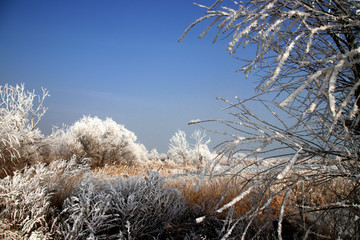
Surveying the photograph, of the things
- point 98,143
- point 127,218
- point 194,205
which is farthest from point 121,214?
point 98,143

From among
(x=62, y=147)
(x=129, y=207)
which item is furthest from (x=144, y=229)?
(x=62, y=147)

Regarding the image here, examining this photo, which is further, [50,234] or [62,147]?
[62,147]

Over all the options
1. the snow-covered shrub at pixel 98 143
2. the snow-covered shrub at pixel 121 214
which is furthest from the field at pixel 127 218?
the snow-covered shrub at pixel 98 143

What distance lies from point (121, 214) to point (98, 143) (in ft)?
33.8

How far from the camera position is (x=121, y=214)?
331cm

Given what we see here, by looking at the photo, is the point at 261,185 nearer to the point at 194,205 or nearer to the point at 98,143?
the point at 194,205

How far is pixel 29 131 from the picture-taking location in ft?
28.8

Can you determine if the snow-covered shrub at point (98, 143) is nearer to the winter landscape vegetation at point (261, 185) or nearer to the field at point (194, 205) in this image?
the winter landscape vegetation at point (261, 185)

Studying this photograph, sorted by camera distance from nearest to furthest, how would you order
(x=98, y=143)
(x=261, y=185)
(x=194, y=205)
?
(x=261, y=185)
(x=194, y=205)
(x=98, y=143)

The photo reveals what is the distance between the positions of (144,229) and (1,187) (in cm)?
231

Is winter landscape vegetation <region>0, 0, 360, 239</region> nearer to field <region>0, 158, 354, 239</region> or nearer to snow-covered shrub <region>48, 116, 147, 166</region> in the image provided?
field <region>0, 158, 354, 239</region>

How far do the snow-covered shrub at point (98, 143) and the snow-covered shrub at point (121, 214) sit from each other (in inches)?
337

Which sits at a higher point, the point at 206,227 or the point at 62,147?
the point at 62,147

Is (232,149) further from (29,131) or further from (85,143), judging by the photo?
(85,143)
